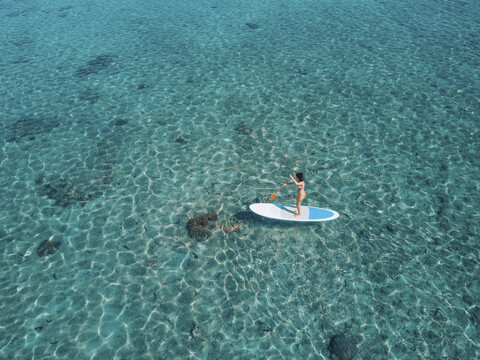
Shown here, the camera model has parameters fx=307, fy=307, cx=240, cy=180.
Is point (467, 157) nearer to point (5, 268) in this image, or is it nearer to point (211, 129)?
point (211, 129)

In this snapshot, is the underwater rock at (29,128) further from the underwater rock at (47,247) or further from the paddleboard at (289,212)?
the paddleboard at (289,212)

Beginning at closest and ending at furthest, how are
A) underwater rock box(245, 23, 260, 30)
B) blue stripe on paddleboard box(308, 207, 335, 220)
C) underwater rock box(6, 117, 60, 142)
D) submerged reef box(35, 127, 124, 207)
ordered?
blue stripe on paddleboard box(308, 207, 335, 220)
submerged reef box(35, 127, 124, 207)
underwater rock box(6, 117, 60, 142)
underwater rock box(245, 23, 260, 30)

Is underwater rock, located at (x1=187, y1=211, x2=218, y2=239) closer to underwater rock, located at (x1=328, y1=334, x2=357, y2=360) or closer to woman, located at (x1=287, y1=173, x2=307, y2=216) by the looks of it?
woman, located at (x1=287, y1=173, x2=307, y2=216)

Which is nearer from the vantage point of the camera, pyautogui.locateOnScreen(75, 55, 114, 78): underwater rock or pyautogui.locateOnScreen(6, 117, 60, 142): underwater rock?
pyautogui.locateOnScreen(6, 117, 60, 142): underwater rock

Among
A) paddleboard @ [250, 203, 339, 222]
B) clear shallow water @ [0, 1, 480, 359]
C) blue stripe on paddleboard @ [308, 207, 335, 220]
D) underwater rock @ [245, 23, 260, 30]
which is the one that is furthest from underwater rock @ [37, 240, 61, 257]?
underwater rock @ [245, 23, 260, 30]

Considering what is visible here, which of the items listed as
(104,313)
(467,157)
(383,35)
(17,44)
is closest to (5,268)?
(104,313)

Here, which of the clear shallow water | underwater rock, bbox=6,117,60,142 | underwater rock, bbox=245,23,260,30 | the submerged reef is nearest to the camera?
the clear shallow water
